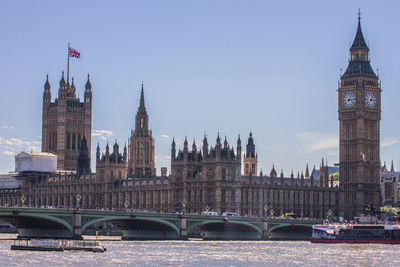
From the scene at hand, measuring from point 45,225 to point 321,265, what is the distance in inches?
2389

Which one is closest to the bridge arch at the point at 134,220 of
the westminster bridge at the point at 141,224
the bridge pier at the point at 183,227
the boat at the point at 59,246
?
the westminster bridge at the point at 141,224

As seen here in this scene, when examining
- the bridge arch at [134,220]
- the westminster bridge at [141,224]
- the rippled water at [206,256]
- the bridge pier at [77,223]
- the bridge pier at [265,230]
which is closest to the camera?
the rippled water at [206,256]

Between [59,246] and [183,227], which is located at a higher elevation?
[183,227]

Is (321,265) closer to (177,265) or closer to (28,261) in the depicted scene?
(177,265)

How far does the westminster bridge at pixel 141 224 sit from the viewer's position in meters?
163

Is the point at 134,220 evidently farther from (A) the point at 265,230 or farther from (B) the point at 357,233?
(B) the point at 357,233

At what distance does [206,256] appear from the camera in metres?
138

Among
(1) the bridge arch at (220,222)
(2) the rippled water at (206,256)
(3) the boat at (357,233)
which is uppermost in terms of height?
(1) the bridge arch at (220,222)

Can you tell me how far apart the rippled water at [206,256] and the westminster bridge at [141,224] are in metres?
4.66

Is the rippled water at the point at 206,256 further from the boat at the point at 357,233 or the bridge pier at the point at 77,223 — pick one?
the boat at the point at 357,233

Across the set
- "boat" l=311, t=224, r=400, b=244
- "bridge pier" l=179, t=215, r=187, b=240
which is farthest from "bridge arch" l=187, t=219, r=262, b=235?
"boat" l=311, t=224, r=400, b=244

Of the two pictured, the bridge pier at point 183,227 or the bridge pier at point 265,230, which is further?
the bridge pier at point 265,230

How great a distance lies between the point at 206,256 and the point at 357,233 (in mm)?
58232

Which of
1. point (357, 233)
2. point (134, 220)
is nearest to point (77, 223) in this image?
Result: point (134, 220)
